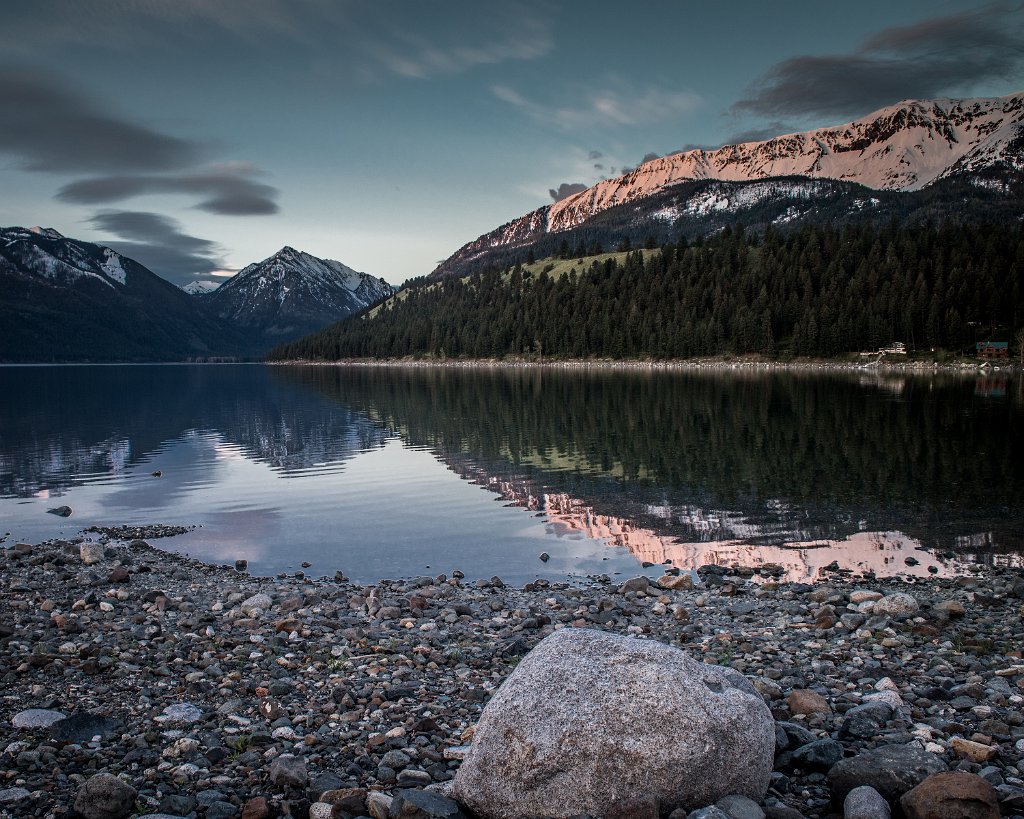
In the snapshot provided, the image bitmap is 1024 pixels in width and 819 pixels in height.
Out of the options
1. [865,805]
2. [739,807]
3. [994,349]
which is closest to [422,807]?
[739,807]

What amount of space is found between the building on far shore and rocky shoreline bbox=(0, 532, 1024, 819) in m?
141

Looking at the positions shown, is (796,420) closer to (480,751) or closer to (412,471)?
(412,471)

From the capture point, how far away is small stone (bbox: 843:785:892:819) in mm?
6297

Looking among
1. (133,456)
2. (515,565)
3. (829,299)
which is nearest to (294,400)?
(133,456)

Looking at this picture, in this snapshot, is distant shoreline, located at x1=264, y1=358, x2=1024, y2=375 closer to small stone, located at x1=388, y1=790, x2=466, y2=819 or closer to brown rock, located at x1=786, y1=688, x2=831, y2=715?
brown rock, located at x1=786, y1=688, x2=831, y2=715

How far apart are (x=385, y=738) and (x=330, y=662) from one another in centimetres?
314

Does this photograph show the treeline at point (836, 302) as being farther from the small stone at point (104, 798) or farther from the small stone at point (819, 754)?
the small stone at point (104, 798)

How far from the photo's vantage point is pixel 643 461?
3581 cm

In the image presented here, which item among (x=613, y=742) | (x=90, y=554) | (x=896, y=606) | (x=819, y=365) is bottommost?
(x=90, y=554)

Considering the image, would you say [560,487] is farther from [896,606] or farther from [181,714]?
[181,714]

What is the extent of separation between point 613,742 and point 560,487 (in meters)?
23.7

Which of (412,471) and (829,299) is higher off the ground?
(829,299)

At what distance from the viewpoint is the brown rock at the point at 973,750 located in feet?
24.9

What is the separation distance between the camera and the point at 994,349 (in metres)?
131
